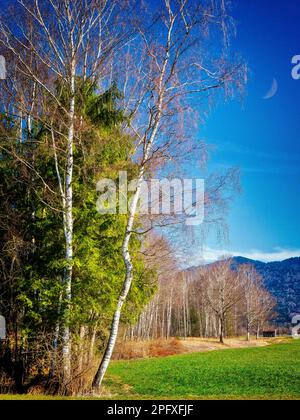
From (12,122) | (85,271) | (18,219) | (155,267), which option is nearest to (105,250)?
(85,271)

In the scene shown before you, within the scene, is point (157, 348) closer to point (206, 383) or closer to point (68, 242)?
point (206, 383)

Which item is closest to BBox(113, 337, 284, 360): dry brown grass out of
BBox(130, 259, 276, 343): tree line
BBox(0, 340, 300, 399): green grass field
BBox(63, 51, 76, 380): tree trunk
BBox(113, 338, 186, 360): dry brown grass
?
BBox(113, 338, 186, 360): dry brown grass

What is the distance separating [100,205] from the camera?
1248cm

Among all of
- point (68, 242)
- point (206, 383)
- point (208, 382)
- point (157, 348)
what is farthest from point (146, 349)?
point (68, 242)

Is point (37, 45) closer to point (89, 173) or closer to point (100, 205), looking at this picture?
point (89, 173)

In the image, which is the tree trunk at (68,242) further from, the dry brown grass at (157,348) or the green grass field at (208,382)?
the dry brown grass at (157,348)

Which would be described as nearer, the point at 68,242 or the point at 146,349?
the point at 68,242

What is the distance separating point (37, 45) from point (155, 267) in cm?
845

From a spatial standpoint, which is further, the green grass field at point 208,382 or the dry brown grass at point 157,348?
the dry brown grass at point 157,348

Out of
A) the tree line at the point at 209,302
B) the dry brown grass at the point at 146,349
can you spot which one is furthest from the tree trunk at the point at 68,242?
the tree line at the point at 209,302
